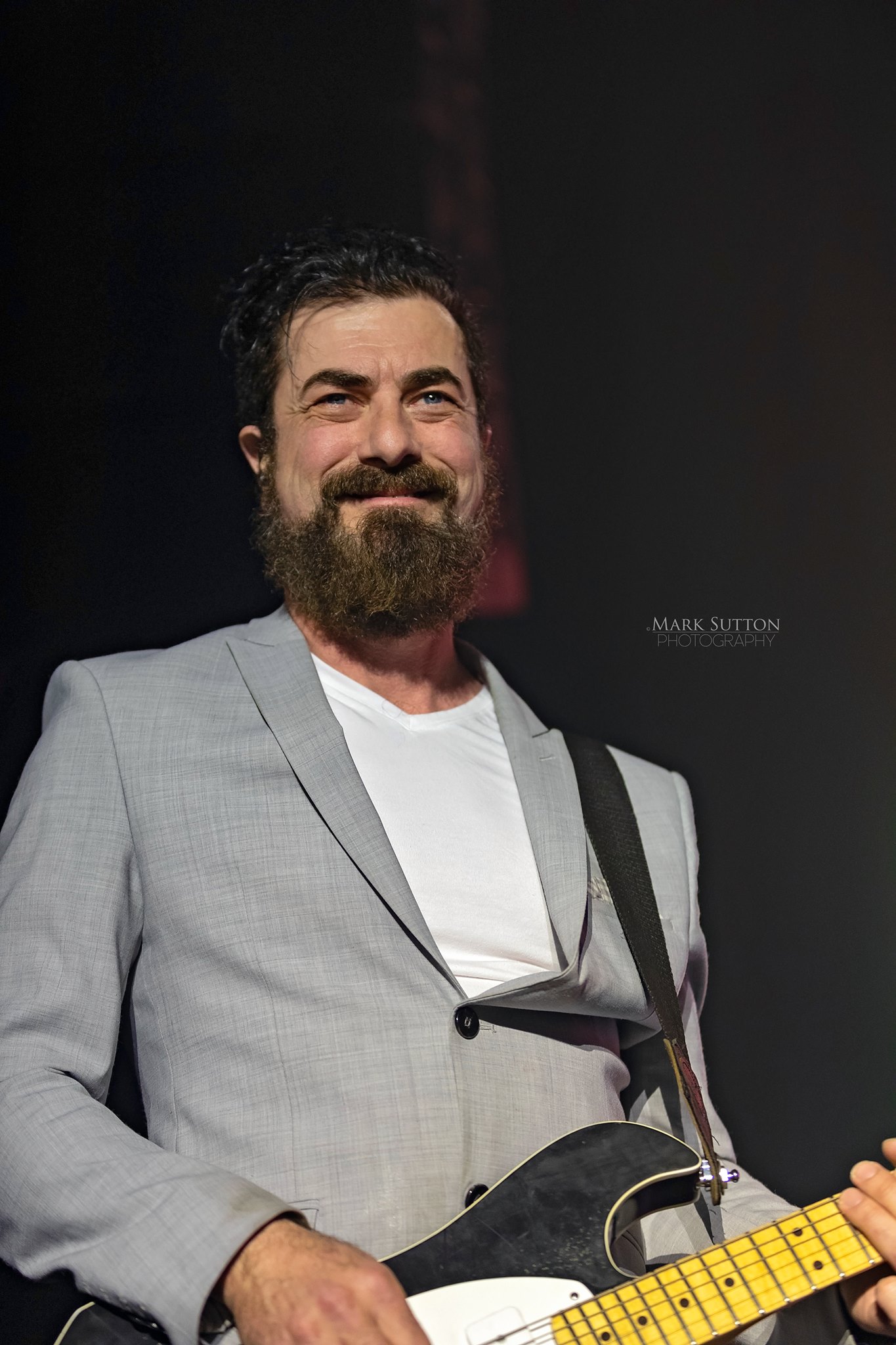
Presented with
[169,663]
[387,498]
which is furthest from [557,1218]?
[387,498]

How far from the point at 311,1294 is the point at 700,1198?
2.35ft

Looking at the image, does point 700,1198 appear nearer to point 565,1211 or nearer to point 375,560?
point 565,1211

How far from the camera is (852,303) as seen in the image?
7.88 ft

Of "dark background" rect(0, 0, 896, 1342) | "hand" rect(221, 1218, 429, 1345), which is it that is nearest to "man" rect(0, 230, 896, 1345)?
"hand" rect(221, 1218, 429, 1345)

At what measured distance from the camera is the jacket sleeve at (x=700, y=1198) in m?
1.44

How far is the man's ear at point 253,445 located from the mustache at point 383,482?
235mm

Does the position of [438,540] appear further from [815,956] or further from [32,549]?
[815,956]

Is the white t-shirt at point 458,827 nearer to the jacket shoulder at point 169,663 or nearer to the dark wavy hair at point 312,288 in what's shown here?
the jacket shoulder at point 169,663

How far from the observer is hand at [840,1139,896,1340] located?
1.30 metres

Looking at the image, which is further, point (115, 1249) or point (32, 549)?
point (32, 549)

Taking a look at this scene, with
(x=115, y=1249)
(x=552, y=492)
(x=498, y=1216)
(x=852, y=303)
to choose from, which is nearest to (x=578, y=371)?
(x=552, y=492)

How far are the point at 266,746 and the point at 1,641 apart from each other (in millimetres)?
651

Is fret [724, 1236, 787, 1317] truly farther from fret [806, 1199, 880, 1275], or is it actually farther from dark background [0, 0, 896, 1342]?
dark background [0, 0, 896, 1342]

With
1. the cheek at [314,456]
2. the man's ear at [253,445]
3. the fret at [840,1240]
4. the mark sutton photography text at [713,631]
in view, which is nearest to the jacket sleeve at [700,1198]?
the fret at [840,1240]
